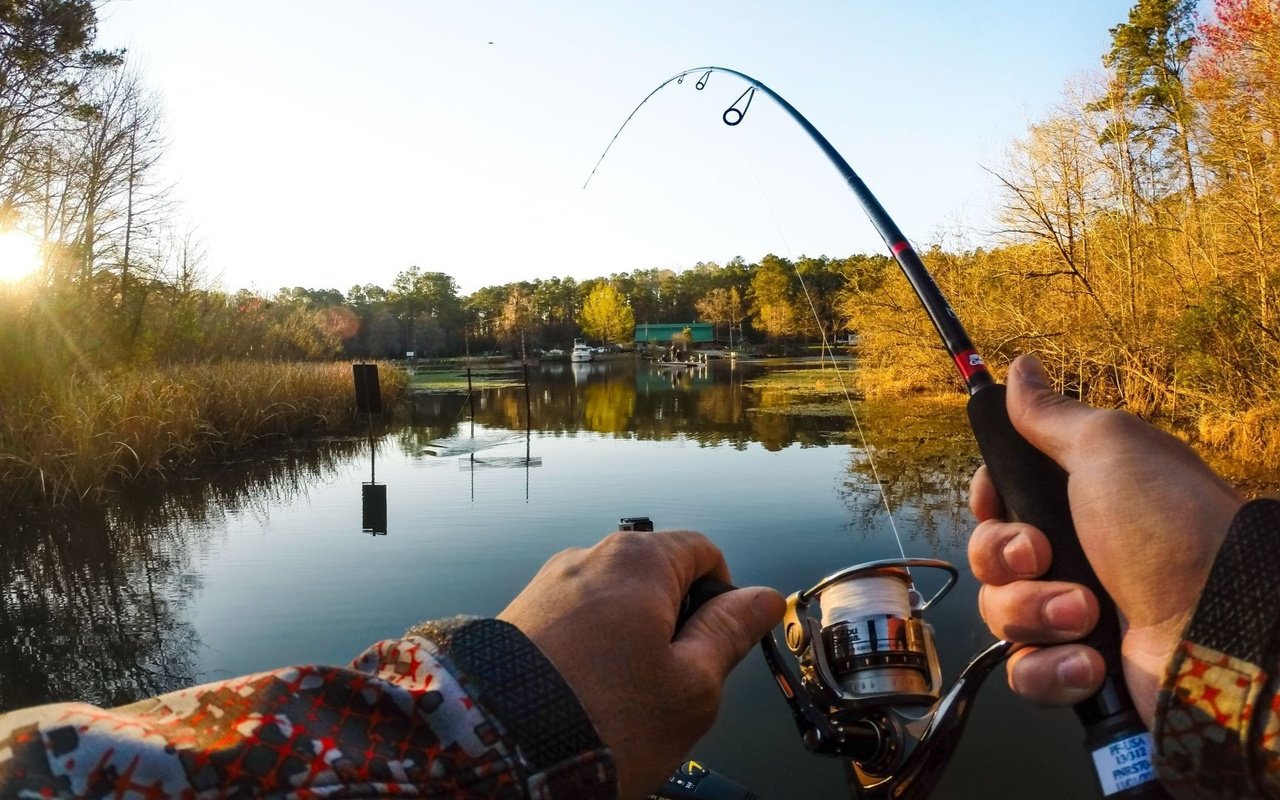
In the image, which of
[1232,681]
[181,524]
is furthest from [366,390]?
[1232,681]

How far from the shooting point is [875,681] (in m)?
1.40

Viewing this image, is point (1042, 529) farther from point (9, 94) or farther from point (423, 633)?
point (9, 94)

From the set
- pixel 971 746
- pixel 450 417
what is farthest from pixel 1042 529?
pixel 450 417

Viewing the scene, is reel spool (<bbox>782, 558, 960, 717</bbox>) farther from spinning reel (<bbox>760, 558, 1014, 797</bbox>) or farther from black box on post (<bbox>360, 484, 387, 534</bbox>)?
black box on post (<bbox>360, 484, 387, 534</bbox>)

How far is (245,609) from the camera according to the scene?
221 inches

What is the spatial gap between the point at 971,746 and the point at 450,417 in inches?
759

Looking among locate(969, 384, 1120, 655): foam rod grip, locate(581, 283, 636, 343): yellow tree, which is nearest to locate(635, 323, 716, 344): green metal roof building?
locate(581, 283, 636, 343): yellow tree

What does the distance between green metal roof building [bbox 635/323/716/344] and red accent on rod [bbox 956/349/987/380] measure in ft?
301

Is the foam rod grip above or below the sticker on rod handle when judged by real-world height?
above

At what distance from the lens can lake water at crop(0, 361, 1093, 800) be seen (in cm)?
380

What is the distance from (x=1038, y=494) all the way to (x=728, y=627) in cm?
56

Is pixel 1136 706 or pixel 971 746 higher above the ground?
pixel 1136 706

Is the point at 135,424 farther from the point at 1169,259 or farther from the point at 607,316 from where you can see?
the point at 607,316

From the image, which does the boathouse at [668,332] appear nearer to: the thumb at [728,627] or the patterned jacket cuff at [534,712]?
the thumb at [728,627]
